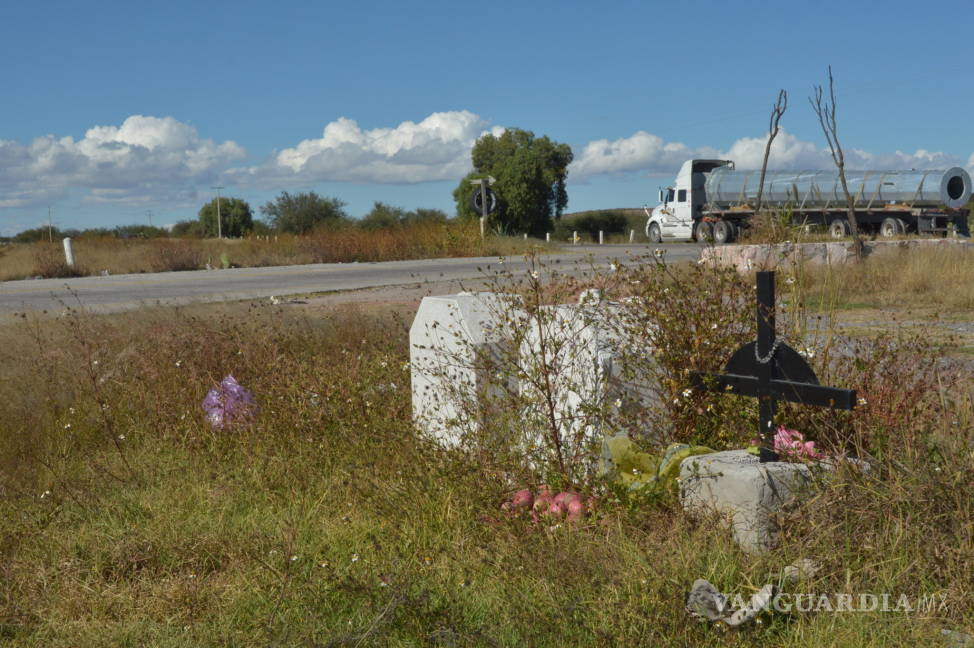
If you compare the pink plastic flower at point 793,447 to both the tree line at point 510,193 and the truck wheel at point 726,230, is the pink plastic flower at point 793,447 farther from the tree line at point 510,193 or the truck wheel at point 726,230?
the tree line at point 510,193

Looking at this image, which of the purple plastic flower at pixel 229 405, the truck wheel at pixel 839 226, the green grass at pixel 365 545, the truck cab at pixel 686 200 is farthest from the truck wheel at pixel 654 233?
the green grass at pixel 365 545

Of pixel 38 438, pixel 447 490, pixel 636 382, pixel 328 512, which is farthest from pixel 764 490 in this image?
pixel 38 438

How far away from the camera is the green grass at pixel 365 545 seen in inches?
109

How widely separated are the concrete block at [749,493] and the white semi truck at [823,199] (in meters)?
24.6

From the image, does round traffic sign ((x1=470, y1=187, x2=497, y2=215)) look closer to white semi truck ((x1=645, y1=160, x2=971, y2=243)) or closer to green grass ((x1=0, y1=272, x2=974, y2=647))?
white semi truck ((x1=645, y1=160, x2=971, y2=243))

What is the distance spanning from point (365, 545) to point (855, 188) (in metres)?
31.2

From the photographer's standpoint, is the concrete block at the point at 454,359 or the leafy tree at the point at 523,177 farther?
the leafy tree at the point at 523,177

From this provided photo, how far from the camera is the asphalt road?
12.4 m

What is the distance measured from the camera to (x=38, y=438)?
5.24m

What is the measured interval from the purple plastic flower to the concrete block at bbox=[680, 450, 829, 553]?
274 cm

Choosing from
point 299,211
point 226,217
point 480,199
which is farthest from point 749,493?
point 226,217

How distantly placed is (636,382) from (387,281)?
11527 mm

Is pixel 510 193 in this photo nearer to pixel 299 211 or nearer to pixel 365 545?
pixel 299 211

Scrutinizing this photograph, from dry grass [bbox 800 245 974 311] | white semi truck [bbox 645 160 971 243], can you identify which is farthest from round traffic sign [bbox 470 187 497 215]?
dry grass [bbox 800 245 974 311]
